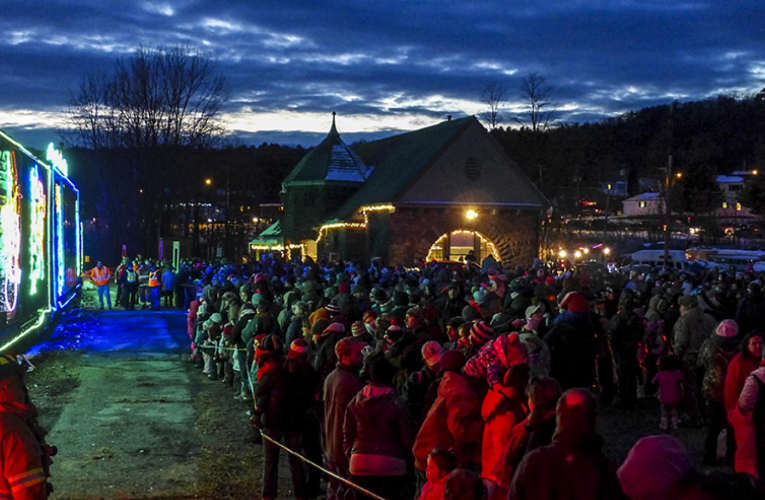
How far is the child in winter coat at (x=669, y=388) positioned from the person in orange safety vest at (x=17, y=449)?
7500 mm

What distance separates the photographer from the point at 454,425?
18.7 feet

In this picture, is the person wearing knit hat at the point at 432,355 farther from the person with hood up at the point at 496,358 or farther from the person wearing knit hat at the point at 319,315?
the person wearing knit hat at the point at 319,315

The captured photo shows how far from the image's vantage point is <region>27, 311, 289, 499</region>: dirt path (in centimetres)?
815

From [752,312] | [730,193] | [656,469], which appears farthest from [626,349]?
[730,193]

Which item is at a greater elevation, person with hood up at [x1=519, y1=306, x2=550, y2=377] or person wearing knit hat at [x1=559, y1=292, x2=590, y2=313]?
person wearing knit hat at [x1=559, y1=292, x2=590, y2=313]

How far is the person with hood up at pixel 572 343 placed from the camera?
923 centimetres

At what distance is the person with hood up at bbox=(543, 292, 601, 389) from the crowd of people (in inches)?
0.6

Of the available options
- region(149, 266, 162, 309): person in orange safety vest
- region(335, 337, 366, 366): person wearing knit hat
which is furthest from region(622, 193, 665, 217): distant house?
region(335, 337, 366, 366): person wearing knit hat

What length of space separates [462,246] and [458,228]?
2276 millimetres

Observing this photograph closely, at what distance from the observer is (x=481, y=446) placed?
5.78 m

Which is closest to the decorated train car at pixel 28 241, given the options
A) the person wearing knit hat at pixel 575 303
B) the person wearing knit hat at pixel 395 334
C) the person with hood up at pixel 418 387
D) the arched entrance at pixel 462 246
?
the person wearing knit hat at pixel 395 334

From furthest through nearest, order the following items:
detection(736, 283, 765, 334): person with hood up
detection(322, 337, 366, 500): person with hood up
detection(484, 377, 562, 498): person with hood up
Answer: detection(736, 283, 765, 334): person with hood up → detection(322, 337, 366, 500): person with hood up → detection(484, 377, 562, 498): person with hood up

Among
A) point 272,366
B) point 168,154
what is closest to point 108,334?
point 272,366

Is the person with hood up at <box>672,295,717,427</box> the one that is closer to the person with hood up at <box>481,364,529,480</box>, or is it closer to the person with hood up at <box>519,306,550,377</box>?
the person with hood up at <box>519,306,550,377</box>
